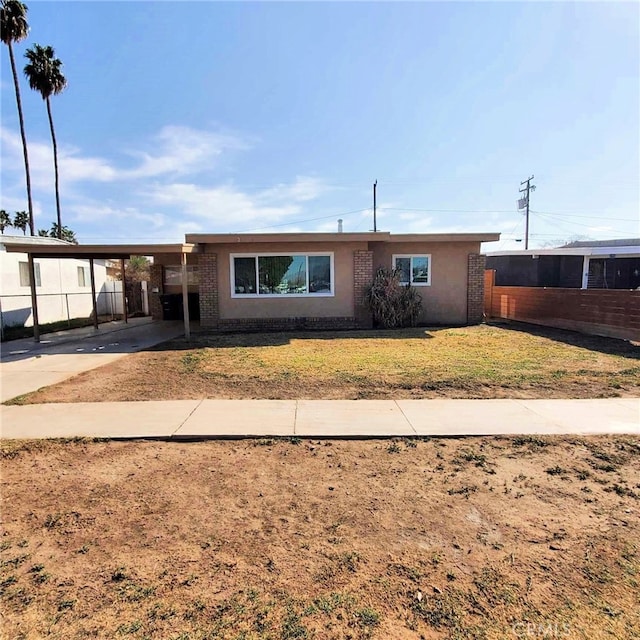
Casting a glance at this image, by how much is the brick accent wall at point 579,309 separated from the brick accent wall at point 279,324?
6918 mm

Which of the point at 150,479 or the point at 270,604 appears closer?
the point at 270,604

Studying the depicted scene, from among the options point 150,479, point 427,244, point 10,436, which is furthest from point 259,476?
point 427,244

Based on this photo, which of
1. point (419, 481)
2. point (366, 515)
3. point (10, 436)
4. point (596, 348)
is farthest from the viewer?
point (596, 348)

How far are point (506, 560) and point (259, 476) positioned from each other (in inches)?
79.6

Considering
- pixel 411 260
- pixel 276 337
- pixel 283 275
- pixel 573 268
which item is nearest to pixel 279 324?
pixel 276 337

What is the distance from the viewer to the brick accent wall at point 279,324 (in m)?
13.3

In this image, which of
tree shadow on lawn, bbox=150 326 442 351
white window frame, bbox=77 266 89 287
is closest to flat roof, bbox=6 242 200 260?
tree shadow on lawn, bbox=150 326 442 351

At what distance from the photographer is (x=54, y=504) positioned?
329 cm

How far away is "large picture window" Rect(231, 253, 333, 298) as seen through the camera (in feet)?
43.3

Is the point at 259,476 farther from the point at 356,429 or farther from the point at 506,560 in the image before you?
the point at 506,560

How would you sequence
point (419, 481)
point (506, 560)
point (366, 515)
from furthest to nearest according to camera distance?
point (419, 481) → point (366, 515) → point (506, 560)

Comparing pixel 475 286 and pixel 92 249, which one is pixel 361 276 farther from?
pixel 92 249

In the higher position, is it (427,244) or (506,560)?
(427,244)

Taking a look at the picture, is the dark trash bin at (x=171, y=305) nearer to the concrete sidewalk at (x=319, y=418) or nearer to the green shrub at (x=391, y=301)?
the green shrub at (x=391, y=301)
